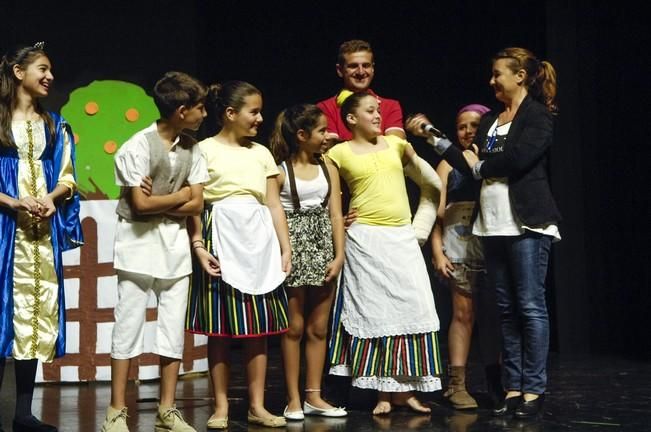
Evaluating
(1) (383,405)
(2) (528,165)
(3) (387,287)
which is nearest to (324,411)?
(1) (383,405)

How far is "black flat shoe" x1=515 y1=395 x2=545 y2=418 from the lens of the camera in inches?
149

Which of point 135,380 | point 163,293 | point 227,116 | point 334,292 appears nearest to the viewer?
point 163,293

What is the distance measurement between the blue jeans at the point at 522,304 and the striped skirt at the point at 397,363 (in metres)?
0.27

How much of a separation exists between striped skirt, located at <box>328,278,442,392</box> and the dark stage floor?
0.11 m

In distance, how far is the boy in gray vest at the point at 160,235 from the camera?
3463mm

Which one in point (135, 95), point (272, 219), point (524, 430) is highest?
point (135, 95)

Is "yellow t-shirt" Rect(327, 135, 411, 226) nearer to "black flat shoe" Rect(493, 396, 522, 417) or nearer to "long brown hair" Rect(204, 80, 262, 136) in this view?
"long brown hair" Rect(204, 80, 262, 136)

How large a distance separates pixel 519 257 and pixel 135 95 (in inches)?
91.7

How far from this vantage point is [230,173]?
12.1 ft

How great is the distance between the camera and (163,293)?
353 cm

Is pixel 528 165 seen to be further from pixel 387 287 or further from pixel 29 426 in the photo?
pixel 29 426

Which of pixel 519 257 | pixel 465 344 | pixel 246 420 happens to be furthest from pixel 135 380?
pixel 519 257

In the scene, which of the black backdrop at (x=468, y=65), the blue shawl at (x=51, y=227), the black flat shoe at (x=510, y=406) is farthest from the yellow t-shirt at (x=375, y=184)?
the black backdrop at (x=468, y=65)

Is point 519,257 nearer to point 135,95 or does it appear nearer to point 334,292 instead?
point 334,292
